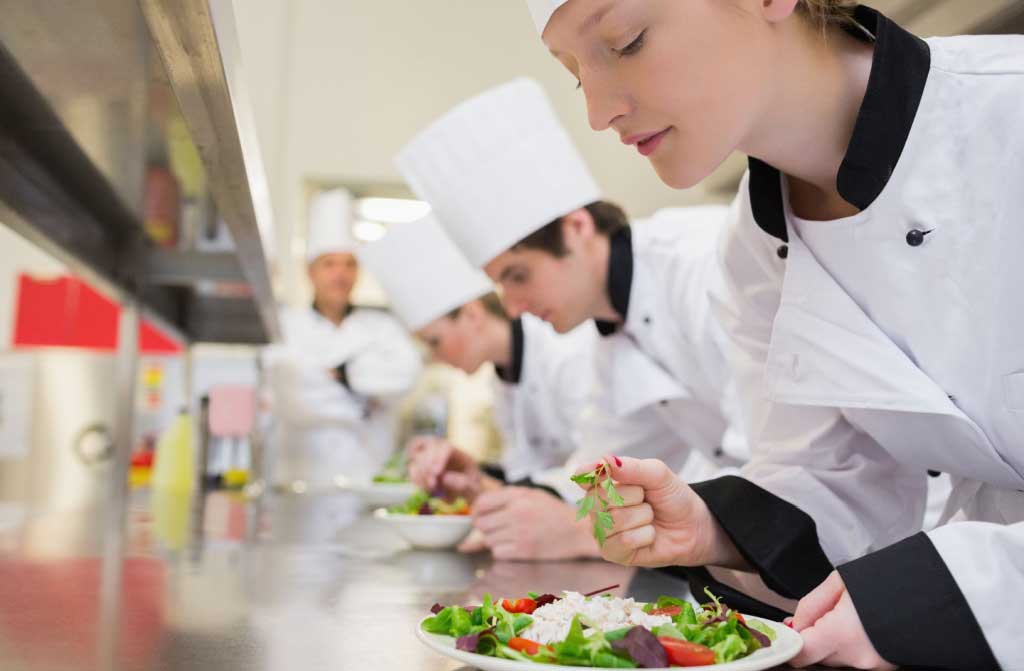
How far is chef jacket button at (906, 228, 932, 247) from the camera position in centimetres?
87

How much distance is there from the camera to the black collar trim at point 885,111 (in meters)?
0.87

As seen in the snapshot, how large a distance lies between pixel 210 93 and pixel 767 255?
605 mm

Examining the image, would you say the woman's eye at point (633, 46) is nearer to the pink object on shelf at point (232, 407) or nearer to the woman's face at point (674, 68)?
the woman's face at point (674, 68)

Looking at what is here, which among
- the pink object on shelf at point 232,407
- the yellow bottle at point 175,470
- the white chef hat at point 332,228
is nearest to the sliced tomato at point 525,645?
the yellow bottle at point 175,470

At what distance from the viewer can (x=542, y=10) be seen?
0.88m

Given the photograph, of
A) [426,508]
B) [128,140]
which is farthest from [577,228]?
[128,140]

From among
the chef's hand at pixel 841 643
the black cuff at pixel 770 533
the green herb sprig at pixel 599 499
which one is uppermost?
the green herb sprig at pixel 599 499

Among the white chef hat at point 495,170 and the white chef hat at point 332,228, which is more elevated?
the white chef hat at point 332,228

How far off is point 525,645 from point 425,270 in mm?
2222

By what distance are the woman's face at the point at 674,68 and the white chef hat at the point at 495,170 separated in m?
1.04

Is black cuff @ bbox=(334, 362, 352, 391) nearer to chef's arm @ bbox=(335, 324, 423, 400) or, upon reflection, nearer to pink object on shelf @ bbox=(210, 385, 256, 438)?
chef's arm @ bbox=(335, 324, 423, 400)

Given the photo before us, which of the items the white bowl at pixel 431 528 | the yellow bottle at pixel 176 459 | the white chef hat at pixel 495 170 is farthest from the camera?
the yellow bottle at pixel 176 459

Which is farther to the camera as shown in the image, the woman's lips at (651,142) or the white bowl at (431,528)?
the white bowl at (431,528)

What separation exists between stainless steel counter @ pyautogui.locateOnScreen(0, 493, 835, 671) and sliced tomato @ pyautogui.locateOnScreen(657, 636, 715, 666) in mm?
183
